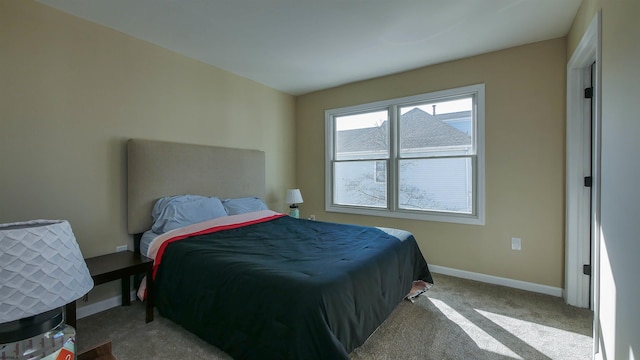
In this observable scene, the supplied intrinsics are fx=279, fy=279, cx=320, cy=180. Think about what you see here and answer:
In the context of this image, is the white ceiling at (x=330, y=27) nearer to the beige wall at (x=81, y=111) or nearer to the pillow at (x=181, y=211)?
the beige wall at (x=81, y=111)

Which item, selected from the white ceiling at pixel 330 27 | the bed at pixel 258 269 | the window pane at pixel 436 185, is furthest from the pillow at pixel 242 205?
the window pane at pixel 436 185

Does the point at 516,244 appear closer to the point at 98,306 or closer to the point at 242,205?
the point at 242,205

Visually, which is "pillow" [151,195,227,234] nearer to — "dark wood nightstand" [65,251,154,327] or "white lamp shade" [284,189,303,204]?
"dark wood nightstand" [65,251,154,327]

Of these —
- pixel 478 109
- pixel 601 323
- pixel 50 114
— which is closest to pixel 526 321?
pixel 601 323

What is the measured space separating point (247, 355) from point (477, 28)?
315 centimetres

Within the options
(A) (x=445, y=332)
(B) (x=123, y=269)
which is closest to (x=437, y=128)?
(A) (x=445, y=332)

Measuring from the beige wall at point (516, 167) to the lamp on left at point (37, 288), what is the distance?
334 centimetres

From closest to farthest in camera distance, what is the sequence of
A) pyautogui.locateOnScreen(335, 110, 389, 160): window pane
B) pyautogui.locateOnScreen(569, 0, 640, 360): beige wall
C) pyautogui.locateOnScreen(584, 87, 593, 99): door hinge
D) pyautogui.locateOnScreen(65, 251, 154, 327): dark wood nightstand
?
pyautogui.locateOnScreen(569, 0, 640, 360): beige wall → pyautogui.locateOnScreen(65, 251, 154, 327): dark wood nightstand → pyautogui.locateOnScreen(584, 87, 593, 99): door hinge → pyautogui.locateOnScreen(335, 110, 389, 160): window pane

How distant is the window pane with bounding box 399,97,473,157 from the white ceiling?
→ 1.78 feet

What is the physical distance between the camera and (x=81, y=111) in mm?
2363

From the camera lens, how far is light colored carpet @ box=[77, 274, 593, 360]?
186 centimetres

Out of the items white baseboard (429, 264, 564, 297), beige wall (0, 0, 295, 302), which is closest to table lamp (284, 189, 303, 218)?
beige wall (0, 0, 295, 302)

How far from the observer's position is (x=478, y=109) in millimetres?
3102

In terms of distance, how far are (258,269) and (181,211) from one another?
1.43m
